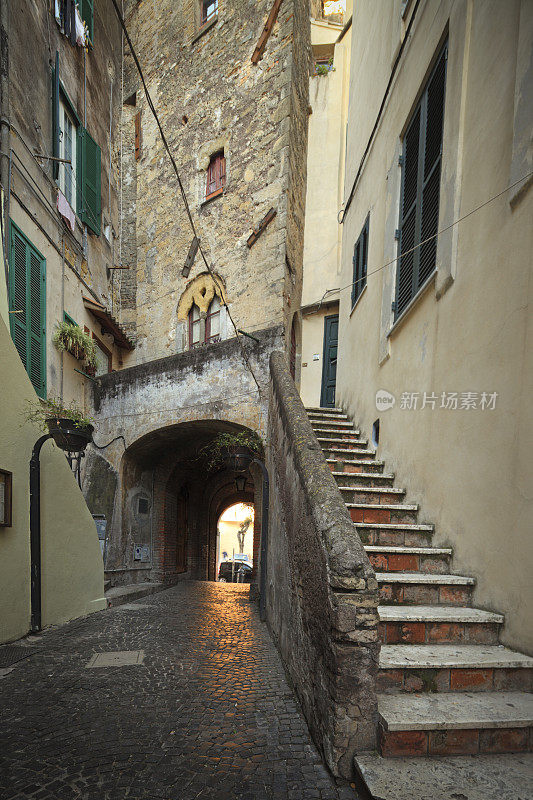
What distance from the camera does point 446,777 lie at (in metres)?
1.78

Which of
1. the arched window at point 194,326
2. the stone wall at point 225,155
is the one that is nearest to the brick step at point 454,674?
the stone wall at point 225,155

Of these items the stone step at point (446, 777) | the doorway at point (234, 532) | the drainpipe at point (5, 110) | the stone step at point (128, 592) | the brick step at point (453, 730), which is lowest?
the doorway at point (234, 532)

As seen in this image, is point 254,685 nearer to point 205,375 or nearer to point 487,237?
point 487,237

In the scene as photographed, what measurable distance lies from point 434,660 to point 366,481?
84.2 inches

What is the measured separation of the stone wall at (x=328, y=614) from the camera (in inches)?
77.2

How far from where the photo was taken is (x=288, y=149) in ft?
31.5

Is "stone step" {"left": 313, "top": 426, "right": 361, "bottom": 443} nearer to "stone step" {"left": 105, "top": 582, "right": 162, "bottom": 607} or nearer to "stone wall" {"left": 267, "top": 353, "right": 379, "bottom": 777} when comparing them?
"stone wall" {"left": 267, "top": 353, "right": 379, "bottom": 777}

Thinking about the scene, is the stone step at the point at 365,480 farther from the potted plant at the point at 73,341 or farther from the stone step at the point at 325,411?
the potted plant at the point at 73,341

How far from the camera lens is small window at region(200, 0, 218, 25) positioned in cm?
1123

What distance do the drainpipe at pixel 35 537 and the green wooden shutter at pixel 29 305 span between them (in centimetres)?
212

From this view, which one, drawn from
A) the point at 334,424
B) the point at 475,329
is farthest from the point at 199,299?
the point at 475,329

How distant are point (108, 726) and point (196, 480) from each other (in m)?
9.74

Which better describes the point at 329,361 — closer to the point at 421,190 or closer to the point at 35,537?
the point at 421,190

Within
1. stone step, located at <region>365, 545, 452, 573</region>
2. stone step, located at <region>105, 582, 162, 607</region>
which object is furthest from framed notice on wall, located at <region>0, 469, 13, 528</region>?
stone step, located at <region>365, 545, 452, 573</region>
